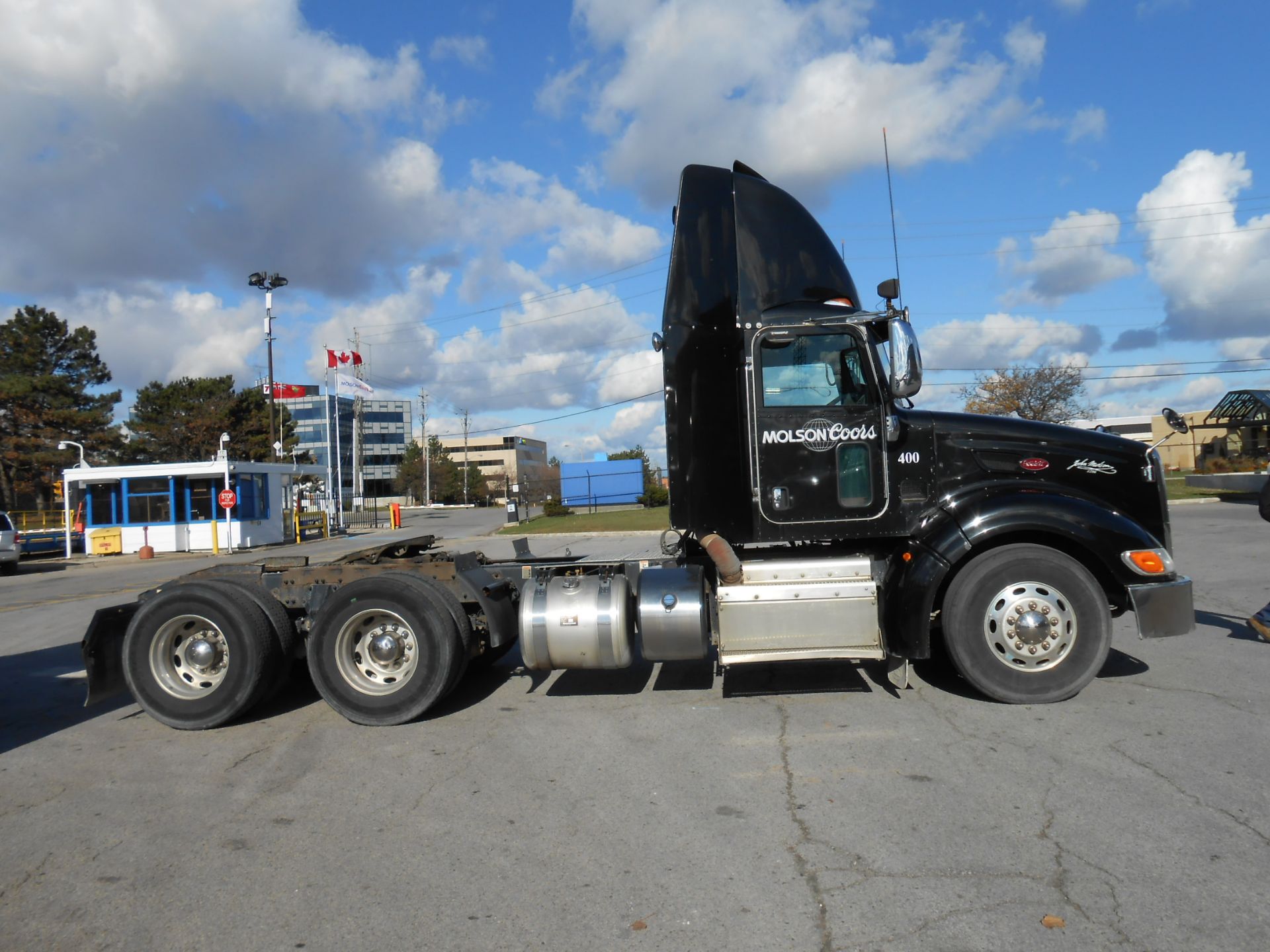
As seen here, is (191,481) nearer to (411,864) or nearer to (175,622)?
(175,622)

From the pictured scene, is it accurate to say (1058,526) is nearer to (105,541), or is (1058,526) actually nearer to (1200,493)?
(1200,493)

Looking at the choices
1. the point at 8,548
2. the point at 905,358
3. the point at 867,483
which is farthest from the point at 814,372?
the point at 8,548

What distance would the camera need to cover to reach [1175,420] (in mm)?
6637

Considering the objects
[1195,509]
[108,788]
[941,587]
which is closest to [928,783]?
[941,587]

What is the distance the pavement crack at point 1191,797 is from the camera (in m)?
4.00

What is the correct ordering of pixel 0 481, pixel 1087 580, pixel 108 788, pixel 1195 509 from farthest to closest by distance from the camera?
pixel 0 481, pixel 1195 509, pixel 1087 580, pixel 108 788

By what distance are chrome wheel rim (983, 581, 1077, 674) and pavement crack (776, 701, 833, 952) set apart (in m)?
1.68

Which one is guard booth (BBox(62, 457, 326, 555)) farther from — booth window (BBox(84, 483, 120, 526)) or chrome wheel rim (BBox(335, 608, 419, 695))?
chrome wheel rim (BBox(335, 608, 419, 695))

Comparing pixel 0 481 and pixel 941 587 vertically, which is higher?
pixel 0 481

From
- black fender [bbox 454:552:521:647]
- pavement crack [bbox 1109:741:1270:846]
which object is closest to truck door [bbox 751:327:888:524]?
black fender [bbox 454:552:521:647]

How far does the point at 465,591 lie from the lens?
640 centimetres

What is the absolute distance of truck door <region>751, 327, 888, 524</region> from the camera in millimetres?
6527

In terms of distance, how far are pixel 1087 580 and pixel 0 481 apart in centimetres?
5885

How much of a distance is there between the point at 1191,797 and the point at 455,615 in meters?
4.46
